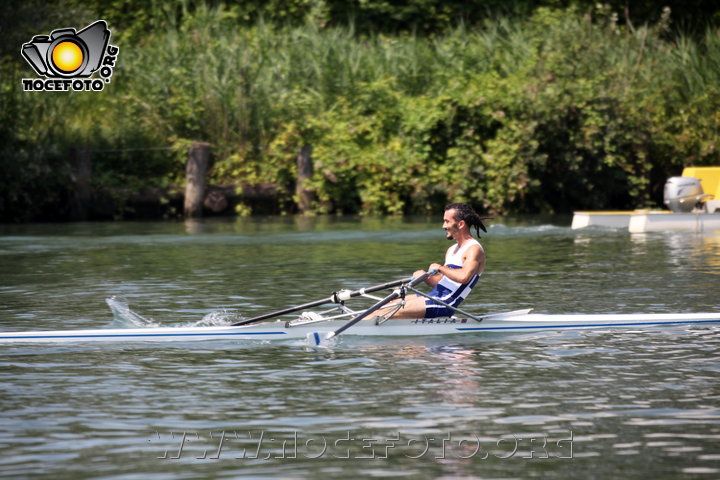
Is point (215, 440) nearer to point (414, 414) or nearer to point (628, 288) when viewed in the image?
point (414, 414)

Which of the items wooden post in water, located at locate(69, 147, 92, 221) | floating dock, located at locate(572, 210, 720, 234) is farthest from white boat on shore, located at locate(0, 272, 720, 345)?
wooden post in water, located at locate(69, 147, 92, 221)

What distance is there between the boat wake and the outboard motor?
13374 mm

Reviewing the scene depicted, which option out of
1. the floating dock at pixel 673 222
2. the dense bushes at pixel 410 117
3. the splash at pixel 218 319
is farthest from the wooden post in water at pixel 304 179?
the splash at pixel 218 319

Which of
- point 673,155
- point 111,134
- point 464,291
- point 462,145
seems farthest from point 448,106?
point 464,291

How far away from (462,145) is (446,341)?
19.9 meters

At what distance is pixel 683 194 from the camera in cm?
2462

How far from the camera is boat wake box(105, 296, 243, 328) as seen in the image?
12.2 meters

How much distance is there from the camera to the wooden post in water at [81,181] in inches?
1200

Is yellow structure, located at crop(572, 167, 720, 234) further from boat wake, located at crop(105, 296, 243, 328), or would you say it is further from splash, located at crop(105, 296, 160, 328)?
splash, located at crop(105, 296, 160, 328)

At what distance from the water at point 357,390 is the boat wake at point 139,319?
0.03 m

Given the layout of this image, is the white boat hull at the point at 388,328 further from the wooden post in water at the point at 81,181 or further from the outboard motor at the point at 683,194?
the wooden post in water at the point at 81,181

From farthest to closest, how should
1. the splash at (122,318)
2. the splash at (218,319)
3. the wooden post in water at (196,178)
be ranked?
the wooden post in water at (196,178) → the splash at (218,319) → the splash at (122,318)

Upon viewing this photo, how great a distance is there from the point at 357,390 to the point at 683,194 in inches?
651

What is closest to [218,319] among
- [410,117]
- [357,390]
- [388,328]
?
[388,328]
